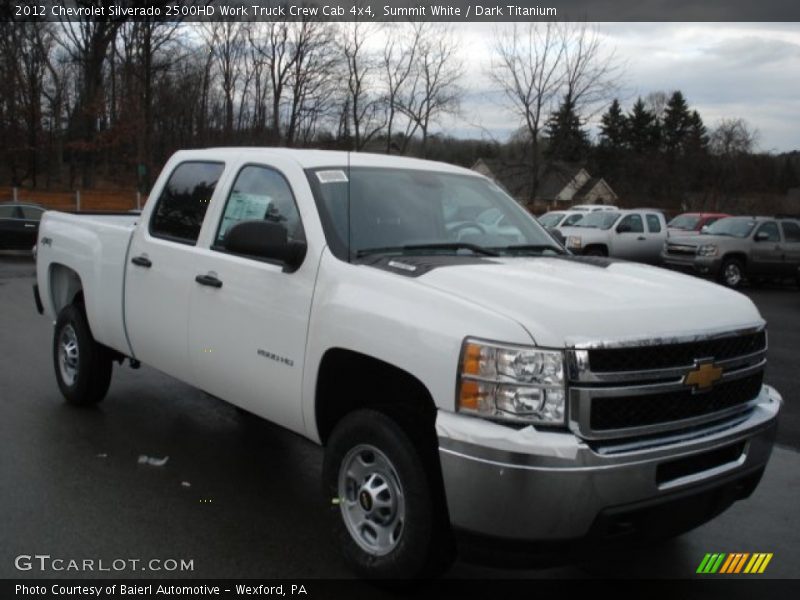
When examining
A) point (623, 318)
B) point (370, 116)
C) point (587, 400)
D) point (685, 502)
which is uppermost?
point (370, 116)

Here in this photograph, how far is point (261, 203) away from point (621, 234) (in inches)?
748

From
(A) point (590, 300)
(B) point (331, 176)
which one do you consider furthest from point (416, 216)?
(A) point (590, 300)

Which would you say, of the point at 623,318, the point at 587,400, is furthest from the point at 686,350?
the point at 587,400

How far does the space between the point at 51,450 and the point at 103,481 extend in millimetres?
778

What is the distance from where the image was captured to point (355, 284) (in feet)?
11.7

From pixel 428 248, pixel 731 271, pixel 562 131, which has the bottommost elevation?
pixel 731 271

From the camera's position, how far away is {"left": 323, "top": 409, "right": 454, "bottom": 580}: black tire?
3.18 m

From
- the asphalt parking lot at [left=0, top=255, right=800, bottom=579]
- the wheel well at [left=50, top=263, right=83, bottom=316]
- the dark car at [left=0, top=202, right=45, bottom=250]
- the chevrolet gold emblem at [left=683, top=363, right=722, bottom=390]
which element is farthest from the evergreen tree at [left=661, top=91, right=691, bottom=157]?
the chevrolet gold emblem at [left=683, top=363, right=722, bottom=390]

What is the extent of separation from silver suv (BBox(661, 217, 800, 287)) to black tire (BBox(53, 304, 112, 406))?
17.3m

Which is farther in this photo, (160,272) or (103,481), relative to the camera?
(160,272)

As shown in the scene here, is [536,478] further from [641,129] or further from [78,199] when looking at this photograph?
[641,129]

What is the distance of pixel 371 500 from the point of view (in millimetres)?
3434

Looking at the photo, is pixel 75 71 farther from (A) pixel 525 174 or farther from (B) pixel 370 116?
(B) pixel 370 116

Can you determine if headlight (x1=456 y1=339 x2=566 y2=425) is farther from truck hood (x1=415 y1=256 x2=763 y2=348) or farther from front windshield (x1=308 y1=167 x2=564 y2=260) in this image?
front windshield (x1=308 y1=167 x2=564 y2=260)
